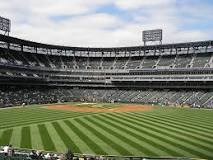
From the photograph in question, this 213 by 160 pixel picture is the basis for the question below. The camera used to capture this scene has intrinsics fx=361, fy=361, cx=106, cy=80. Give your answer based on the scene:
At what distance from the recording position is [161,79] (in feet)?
403

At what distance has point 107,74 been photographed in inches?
5335

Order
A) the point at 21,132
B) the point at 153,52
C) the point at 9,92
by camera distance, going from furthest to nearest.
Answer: the point at 153,52 < the point at 9,92 < the point at 21,132

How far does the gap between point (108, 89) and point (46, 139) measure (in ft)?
318

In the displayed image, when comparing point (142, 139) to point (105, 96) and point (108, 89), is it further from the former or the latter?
point (108, 89)

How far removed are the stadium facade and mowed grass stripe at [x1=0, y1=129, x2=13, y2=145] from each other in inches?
1965

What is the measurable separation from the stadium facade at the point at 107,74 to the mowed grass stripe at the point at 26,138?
4845cm

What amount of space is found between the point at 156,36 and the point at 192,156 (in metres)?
111

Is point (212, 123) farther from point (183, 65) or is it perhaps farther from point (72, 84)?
point (72, 84)

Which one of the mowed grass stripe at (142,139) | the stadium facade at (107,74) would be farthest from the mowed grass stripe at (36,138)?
the stadium facade at (107,74)

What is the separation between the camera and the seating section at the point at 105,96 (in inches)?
4065

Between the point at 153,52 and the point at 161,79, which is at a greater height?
the point at 153,52

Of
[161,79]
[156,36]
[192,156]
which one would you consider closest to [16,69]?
[161,79]

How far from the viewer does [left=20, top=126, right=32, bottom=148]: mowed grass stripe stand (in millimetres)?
38062

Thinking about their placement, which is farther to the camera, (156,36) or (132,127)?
(156,36)
